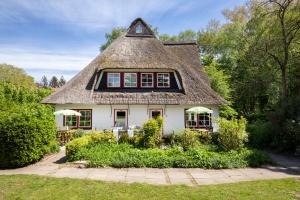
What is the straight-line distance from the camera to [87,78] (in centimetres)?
2214

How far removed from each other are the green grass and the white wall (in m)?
12.0

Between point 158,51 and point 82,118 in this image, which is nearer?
point 82,118

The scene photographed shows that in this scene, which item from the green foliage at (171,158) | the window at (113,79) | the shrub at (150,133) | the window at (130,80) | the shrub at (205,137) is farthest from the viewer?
the window at (130,80)

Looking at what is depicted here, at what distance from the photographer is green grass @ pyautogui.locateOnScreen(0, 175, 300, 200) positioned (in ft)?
25.8

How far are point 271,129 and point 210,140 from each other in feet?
12.0

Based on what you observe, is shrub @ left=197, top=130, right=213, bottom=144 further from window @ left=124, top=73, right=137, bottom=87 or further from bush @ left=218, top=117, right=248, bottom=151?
window @ left=124, top=73, right=137, bottom=87

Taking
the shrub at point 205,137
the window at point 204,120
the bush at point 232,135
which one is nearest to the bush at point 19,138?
the bush at point 232,135

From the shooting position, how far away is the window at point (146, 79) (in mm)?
22703

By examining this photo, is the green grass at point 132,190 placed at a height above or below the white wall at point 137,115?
below

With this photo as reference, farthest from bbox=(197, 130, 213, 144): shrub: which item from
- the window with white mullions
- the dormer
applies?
the dormer

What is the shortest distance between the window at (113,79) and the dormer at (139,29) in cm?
507

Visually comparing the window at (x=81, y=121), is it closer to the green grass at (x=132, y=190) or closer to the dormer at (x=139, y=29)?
the dormer at (x=139, y=29)


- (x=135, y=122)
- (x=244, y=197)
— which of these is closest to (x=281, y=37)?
(x=135, y=122)

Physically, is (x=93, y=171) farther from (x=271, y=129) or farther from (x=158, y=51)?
(x=158, y=51)
